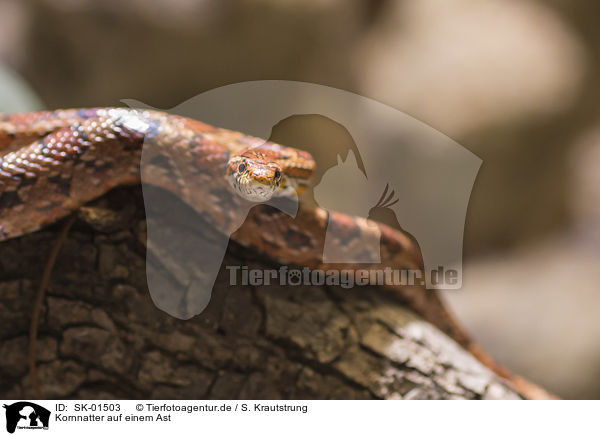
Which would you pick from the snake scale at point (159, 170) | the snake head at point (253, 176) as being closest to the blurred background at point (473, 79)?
the snake scale at point (159, 170)

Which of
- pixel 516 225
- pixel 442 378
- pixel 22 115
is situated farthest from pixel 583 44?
pixel 22 115

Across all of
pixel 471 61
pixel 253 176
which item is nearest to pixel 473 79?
pixel 471 61

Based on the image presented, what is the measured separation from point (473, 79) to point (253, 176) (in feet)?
6.94

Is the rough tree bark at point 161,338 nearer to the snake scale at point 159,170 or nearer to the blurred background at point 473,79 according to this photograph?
the snake scale at point 159,170

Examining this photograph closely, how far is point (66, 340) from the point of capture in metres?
1.04

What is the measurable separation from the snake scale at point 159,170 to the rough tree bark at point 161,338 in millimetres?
54

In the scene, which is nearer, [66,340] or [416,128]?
[66,340]

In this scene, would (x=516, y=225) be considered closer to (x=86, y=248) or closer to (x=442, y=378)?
(x=442, y=378)

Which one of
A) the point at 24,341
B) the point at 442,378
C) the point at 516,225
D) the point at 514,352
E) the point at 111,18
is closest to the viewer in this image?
the point at 24,341

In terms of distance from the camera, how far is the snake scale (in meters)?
0.98
